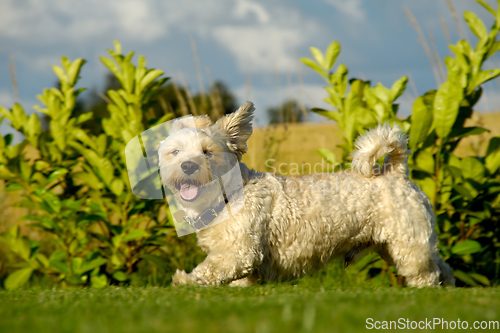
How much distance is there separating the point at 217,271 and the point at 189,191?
71 centimetres

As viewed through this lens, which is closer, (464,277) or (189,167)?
(189,167)

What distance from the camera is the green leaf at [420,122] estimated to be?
5.02 meters

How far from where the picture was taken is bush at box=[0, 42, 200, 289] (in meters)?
5.28

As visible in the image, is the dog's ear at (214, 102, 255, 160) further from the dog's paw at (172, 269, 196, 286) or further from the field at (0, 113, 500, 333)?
the field at (0, 113, 500, 333)

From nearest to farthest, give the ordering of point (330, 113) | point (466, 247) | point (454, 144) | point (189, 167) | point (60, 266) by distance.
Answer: point (189, 167) < point (466, 247) < point (60, 266) < point (454, 144) < point (330, 113)

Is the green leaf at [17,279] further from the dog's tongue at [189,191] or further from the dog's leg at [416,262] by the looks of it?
the dog's leg at [416,262]

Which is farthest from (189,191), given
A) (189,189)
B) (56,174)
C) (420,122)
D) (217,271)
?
(420,122)

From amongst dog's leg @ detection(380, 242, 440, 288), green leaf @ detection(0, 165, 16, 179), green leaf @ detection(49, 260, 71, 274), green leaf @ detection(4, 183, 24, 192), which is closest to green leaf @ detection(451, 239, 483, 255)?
dog's leg @ detection(380, 242, 440, 288)

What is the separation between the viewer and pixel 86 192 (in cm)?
562

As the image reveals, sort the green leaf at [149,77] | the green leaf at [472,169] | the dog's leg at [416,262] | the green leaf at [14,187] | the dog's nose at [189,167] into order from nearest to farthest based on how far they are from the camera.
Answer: the dog's nose at [189,167], the dog's leg at [416,262], the green leaf at [472,169], the green leaf at [14,187], the green leaf at [149,77]

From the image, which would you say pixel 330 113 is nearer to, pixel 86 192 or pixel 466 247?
pixel 466 247

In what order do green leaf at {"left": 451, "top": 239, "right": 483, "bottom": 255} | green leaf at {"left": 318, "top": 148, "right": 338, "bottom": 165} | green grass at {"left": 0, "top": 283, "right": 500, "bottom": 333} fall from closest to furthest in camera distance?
green grass at {"left": 0, "top": 283, "right": 500, "bottom": 333}, green leaf at {"left": 451, "top": 239, "right": 483, "bottom": 255}, green leaf at {"left": 318, "top": 148, "right": 338, "bottom": 165}

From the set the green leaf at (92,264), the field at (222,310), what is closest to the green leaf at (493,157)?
the field at (222,310)

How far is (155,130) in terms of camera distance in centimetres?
546
